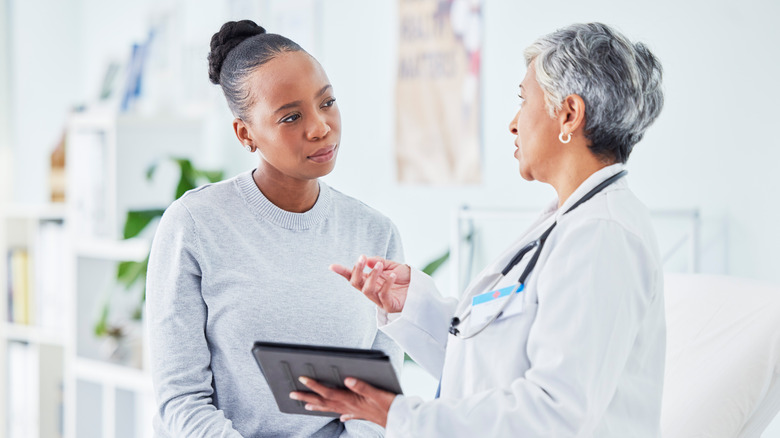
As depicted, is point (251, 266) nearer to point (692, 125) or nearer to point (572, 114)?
point (572, 114)

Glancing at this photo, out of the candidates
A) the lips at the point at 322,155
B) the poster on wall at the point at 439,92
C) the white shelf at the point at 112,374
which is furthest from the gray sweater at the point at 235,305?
the white shelf at the point at 112,374

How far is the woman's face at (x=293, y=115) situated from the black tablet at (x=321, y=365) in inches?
16.3

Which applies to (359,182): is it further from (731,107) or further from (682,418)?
(682,418)

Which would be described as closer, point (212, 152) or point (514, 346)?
point (514, 346)

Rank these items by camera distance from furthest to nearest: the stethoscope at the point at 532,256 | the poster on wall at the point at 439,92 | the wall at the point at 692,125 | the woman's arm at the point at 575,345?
the poster on wall at the point at 439,92
the wall at the point at 692,125
the stethoscope at the point at 532,256
the woman's arm at the point at 575,345

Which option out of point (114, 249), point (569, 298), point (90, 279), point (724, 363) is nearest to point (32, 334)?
point (90, 279)

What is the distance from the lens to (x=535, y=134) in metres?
1.07

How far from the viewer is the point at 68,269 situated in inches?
123

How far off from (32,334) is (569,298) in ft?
9.62

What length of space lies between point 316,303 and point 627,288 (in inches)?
23.0

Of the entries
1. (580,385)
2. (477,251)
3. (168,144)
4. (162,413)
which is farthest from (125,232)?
(580,385)

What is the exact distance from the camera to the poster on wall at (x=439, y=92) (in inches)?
93.5

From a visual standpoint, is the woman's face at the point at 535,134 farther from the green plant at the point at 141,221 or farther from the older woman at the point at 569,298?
the green plant at the point at 141,221

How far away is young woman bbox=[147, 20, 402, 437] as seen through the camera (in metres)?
1.26
